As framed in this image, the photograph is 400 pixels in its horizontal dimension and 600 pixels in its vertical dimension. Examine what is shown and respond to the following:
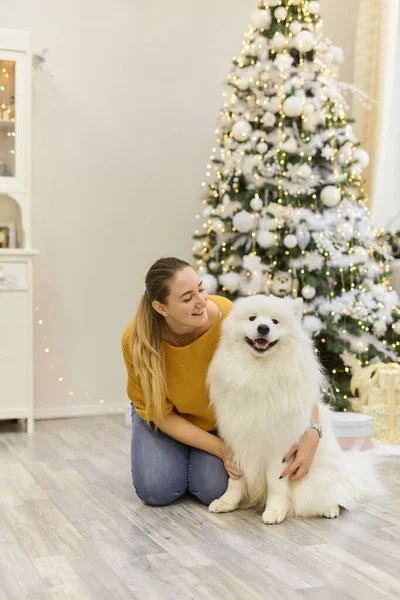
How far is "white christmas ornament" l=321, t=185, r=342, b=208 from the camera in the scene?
159 inches

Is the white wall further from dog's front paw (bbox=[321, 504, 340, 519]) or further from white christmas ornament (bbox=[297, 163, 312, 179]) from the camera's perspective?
dog's front paw (bbox=[321, 504, 340, 519])

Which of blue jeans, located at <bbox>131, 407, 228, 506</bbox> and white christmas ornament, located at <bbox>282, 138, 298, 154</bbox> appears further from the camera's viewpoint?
white christmas ornament, located at <bbox>282, 138, 298, 154</bbox>

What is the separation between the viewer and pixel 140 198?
4664 millimetres

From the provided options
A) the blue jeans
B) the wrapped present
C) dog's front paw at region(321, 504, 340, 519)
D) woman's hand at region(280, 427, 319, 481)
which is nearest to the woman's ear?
the blue jeans

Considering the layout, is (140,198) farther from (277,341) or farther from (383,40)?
(277,341)

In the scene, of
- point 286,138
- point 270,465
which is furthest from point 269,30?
point 270,465

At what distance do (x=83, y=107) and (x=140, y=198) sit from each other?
58 centimetres

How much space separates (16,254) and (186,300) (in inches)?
65.8

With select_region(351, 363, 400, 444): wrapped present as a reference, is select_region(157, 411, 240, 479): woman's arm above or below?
above

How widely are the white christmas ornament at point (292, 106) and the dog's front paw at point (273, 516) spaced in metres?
2.10

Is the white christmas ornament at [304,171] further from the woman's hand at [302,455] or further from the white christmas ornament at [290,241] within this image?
the woman's hand at [302,455]

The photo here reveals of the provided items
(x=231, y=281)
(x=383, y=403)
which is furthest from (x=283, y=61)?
(x=383, y=403)

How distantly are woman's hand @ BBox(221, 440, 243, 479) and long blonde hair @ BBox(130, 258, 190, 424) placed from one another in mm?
235

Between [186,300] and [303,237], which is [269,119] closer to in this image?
[303,237]
